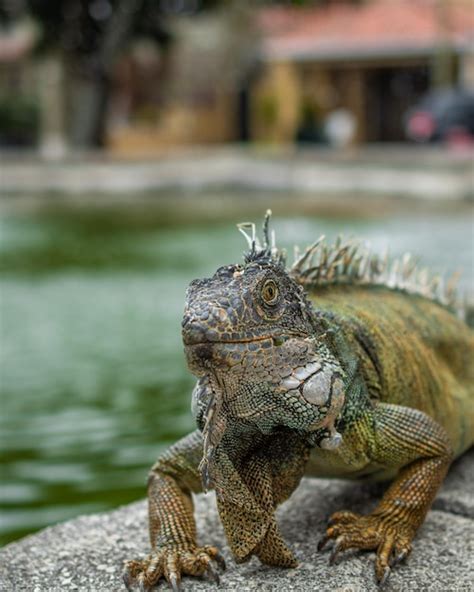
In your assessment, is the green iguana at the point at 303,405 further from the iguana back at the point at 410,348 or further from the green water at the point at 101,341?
the green water at the point at 101,341

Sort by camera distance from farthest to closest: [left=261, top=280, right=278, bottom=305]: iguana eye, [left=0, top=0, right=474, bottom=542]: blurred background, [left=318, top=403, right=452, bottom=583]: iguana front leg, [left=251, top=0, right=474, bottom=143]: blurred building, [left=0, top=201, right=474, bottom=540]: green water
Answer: [left=251, top=0, right=474, bottom=143]: blurred building → [left=0, top=0, right=474, bottom=542]: blurred background → [left=0, top=201, right=474, bottom=540]: green water → [left=318, top=403, right=452, bottom=583]: iguana front leg → [left=261, top=280, right=278, bottom=305]: iguana eye

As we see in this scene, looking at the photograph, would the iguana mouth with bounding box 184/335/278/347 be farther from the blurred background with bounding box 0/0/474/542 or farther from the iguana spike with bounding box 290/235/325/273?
the blurred background with bounding box 0/0/474/542

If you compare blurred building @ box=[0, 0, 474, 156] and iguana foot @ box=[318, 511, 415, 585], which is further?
blurred building @ box=[0, 0, 474, 156]

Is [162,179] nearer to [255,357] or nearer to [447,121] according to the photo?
[447,121]

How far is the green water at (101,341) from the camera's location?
5.06 meters

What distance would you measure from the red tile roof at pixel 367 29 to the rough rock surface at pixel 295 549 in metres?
28.2

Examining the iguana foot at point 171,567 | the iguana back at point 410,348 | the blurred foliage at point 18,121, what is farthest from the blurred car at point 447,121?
the iguana foot at point 171,567

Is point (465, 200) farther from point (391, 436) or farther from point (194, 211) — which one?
point (391, 436)

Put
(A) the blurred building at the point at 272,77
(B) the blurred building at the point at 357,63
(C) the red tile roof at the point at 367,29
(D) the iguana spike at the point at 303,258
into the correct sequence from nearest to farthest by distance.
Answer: (D) the iguana spike at the point at 303,258
(A) the blurred building at the point at 272,77
(C) the red tile roof at the point at 367,29
(B) the blurred building at the point at 357,63

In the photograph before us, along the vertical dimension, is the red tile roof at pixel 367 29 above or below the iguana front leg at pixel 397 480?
above

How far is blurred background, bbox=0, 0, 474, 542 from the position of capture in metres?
6.08

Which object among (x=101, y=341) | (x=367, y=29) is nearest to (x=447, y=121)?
(x=367, y=29)

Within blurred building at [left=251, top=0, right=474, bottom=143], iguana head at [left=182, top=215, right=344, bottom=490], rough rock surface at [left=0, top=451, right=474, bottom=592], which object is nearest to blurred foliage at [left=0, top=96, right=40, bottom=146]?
blurred building at [left=251, top=0, right=474, bottom=143]

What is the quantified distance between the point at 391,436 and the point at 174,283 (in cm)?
814
